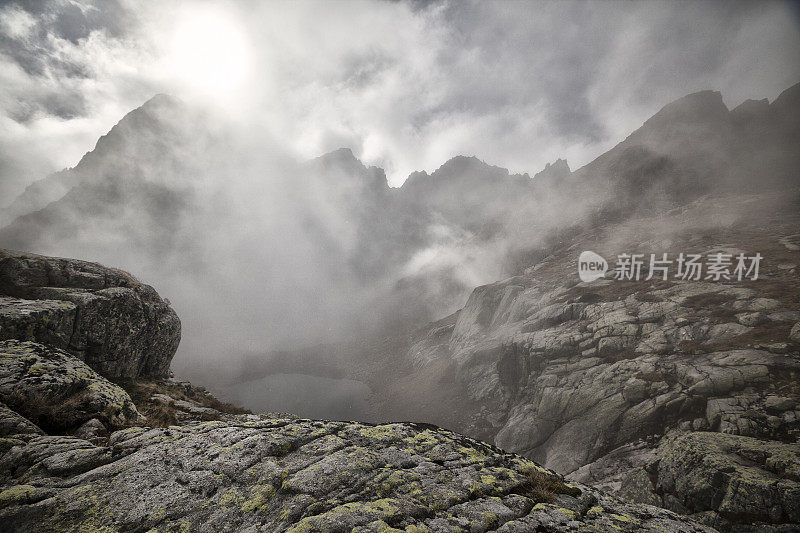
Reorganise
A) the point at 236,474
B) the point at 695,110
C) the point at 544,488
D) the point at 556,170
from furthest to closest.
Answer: the point at 556,170 < the point at 695,110 < the point at 544,488 < the point at 236,474

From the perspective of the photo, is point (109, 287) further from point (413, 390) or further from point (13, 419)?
point (413, 390)

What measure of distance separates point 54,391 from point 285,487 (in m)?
9.68

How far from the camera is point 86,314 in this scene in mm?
16344

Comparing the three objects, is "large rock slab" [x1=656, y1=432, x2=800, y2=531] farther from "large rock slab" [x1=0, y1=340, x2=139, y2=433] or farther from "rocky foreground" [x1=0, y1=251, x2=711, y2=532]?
"large rock slab" [x1=0, y1=340, x2=139, y2=433]

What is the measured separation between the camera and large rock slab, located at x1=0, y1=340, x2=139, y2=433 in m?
8.95

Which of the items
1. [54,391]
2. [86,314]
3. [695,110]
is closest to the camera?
[54,391]

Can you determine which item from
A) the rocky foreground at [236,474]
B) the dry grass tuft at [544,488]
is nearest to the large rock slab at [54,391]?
the rocky foreground at [236,474]

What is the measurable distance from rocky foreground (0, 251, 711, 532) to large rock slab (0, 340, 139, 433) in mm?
37

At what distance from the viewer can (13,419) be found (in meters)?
8.00

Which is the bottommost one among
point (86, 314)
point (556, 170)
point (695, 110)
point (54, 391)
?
point (54, 391)

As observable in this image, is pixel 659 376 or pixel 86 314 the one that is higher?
pixel 86 314

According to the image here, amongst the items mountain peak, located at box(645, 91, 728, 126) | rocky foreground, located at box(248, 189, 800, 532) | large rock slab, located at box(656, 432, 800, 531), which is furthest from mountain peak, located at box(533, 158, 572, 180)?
large rock slab, located at box(656, 432, 800, 531)

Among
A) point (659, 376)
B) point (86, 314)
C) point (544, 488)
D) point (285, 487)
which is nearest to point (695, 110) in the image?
point (659, 376)

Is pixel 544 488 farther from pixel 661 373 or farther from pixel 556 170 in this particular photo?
pixel 556 170
